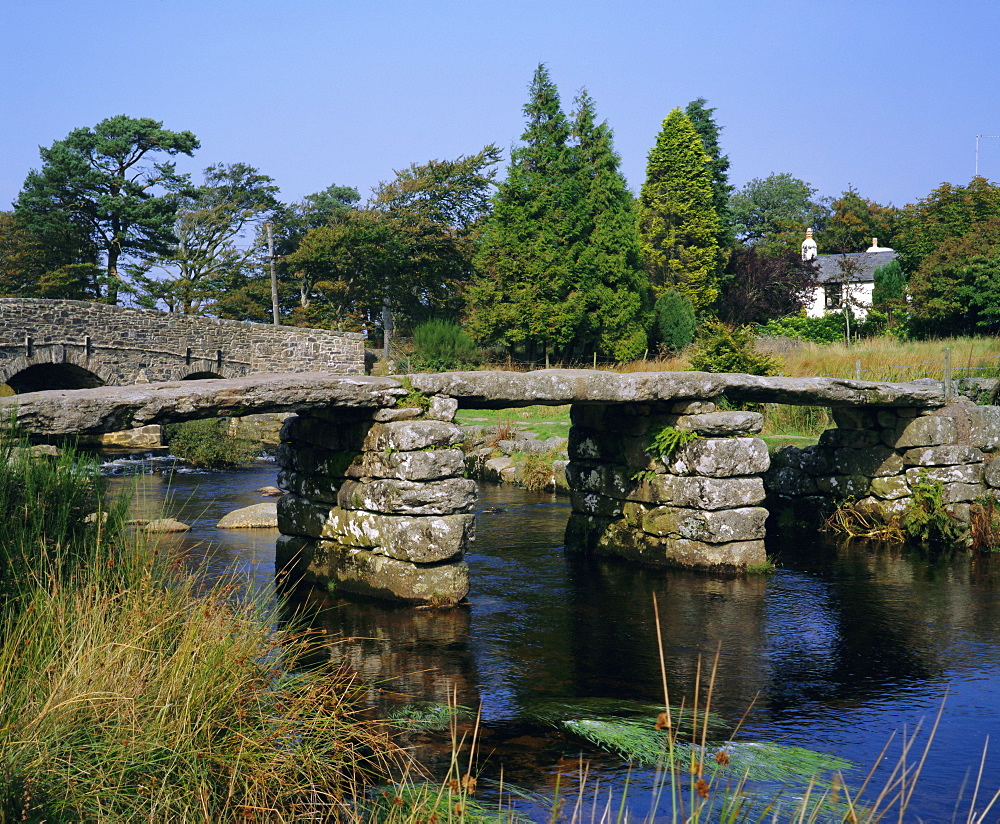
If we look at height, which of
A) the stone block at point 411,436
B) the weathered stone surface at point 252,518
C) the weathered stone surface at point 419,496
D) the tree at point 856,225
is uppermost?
the tree at point 856,225

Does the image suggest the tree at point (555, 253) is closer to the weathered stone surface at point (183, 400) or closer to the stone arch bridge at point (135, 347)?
the stone arch bridge at point (135, 347)

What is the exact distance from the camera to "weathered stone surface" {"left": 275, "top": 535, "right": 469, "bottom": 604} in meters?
8.03

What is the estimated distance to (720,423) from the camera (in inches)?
364

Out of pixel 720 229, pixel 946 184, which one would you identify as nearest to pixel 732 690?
pixel 720 229

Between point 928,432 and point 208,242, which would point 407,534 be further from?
point 208,242

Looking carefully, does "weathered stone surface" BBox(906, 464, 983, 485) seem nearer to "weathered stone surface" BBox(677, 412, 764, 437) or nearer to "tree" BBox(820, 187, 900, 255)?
"weathered stone surface" BBox(677, 412, 764, 437)

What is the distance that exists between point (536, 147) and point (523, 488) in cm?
1552

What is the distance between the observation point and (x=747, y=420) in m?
9.36

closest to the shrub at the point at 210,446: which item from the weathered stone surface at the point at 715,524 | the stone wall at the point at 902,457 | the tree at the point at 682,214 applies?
the weathered stone surface at the point at 715,524

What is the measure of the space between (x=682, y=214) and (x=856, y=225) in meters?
20.5

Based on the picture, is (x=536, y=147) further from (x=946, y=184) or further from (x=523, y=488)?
(x=946, y=184)

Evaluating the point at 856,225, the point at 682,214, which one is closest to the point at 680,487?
the point at 682,214

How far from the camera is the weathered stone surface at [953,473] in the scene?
10.9 m

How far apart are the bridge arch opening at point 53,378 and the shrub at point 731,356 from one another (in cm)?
1518
